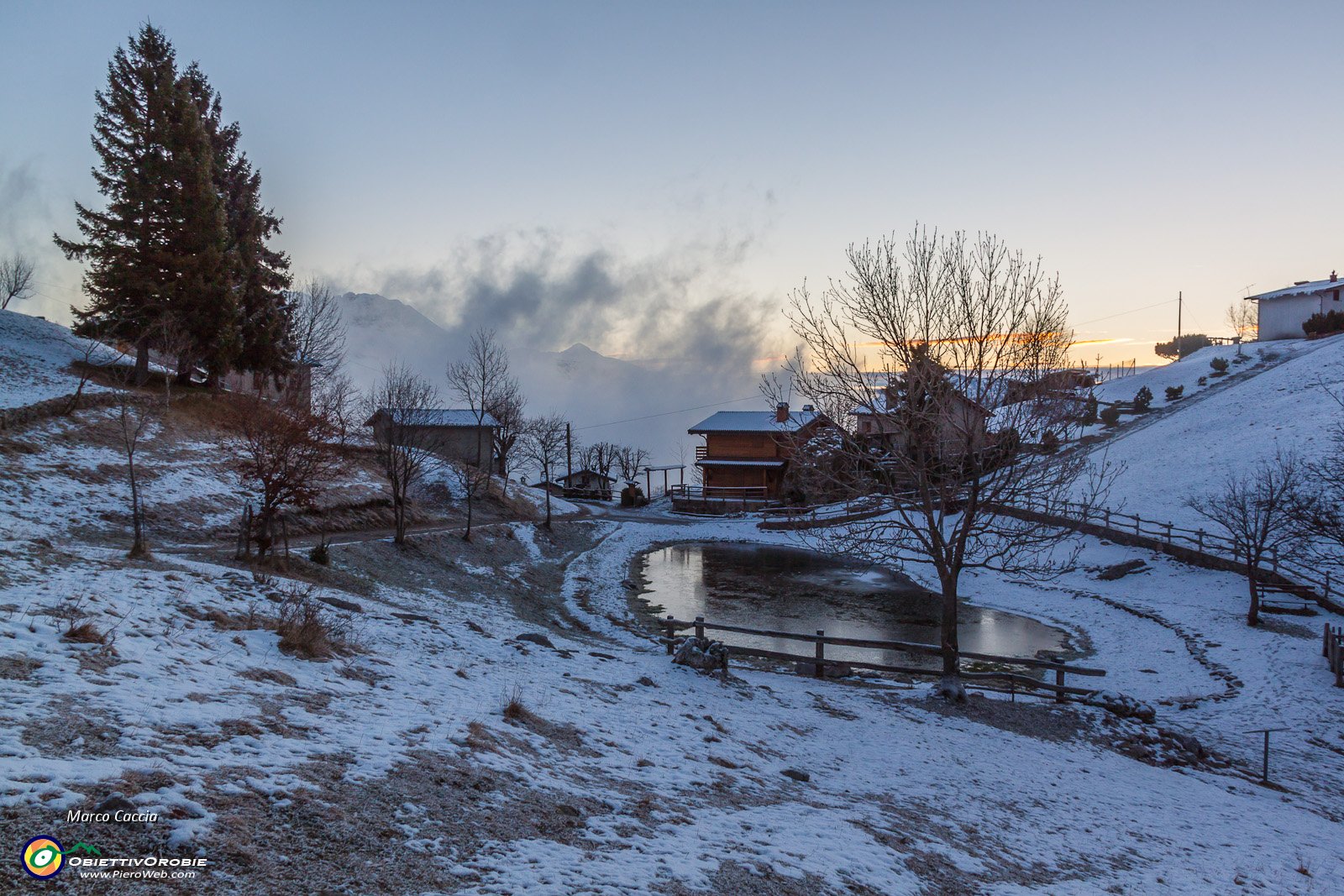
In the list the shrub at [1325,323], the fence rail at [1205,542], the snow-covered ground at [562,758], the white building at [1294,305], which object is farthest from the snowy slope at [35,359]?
the white building at [1294,305]

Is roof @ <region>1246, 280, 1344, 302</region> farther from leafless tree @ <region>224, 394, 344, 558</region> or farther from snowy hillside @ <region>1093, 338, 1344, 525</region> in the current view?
leafless tree @ <region>224, 394, 344, 558</region>

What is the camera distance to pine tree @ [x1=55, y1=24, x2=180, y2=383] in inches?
1278

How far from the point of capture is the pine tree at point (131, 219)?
32.5 metres

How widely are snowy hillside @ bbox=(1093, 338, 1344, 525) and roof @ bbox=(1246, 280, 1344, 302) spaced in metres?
6.47

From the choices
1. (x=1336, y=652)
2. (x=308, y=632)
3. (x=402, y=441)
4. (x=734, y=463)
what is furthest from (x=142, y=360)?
(x=1336, y=652)

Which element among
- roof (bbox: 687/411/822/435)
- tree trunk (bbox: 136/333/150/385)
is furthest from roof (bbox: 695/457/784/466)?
tree trunk (bbox: 136/333/150/385)

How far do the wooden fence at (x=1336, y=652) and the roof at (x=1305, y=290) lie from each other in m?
74.7

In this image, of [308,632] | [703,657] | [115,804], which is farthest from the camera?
[703,657]

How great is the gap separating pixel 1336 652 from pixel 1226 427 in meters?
38.0

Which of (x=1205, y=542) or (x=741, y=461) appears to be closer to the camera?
(x=1205, y=542)

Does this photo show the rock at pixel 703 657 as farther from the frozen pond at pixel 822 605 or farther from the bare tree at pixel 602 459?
the bare tree at pixel 602 459

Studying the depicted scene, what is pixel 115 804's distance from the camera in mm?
4906

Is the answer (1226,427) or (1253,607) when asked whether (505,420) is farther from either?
(1226,427)

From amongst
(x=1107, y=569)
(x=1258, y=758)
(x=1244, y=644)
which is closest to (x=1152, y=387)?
(x=1107, y=569)
